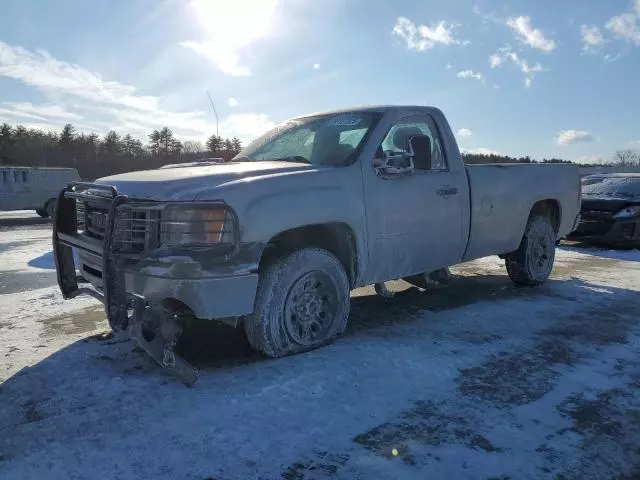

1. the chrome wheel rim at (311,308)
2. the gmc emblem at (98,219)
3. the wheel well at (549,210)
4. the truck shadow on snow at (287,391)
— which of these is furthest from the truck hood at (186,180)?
the wheel well at (549,210)

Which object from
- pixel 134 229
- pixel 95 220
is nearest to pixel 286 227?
pixel 134 229

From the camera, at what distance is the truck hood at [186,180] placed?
3387 mm

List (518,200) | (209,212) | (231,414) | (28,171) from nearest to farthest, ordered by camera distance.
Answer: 1. (231,414)
2. (209,212)
3. (518,200)
4. (28,171)

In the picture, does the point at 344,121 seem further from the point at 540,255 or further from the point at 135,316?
the point at 540,255

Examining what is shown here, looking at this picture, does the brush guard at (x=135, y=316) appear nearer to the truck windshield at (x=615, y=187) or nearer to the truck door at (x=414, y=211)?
the truck door at (x=414, y=211)

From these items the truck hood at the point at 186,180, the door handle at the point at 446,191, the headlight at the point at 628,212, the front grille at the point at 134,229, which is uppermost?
the truck hood at the point at 186,180

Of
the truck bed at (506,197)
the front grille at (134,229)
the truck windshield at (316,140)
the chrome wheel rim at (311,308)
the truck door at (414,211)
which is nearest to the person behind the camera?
the front grille at (134,229)

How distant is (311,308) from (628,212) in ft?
29.8

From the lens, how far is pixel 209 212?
10.9 feet

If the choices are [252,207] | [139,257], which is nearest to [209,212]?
[252,207]

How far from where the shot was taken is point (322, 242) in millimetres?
4160

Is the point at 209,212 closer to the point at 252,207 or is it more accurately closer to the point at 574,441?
the point at 252,207

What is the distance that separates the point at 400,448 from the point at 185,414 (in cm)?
123

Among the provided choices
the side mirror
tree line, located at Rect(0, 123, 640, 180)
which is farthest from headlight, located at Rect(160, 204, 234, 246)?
tree line, located at Rect(0, 123, 640, 180)
